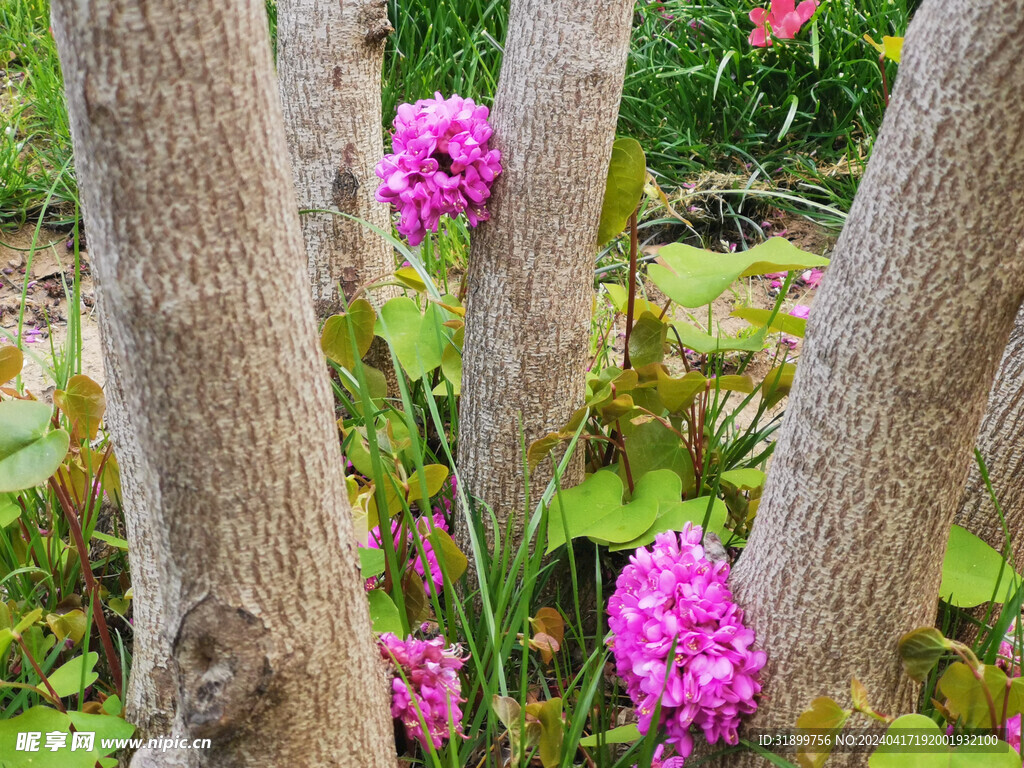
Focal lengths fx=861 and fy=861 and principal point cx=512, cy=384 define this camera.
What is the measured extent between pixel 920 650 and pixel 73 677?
1096 mm

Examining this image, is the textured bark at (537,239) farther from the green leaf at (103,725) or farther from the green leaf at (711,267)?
the green leaf at (103,725)

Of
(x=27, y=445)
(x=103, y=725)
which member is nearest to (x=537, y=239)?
(x=27, y=445)

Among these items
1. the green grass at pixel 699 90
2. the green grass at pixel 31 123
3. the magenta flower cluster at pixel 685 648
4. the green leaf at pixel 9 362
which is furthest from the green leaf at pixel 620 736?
the green grass at pixel 31 123

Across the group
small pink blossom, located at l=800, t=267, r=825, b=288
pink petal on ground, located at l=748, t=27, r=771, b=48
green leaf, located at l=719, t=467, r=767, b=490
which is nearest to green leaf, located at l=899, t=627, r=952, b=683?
green leaf, located at l=719, t=467, r=767, b=490

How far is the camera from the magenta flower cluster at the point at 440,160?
1299 mm

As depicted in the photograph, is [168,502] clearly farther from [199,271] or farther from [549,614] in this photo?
[549,614]

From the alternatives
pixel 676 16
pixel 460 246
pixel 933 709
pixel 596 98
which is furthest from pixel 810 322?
pixel 676 16

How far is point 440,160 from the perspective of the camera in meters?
1.33

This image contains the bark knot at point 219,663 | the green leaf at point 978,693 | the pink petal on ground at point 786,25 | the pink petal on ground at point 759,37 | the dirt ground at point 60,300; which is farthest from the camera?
the pink petal on ground at point 759,37

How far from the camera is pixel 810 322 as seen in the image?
1.00m

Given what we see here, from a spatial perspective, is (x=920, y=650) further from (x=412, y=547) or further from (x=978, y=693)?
(x=412, y=547)

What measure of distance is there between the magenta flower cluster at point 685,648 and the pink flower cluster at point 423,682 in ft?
0.78

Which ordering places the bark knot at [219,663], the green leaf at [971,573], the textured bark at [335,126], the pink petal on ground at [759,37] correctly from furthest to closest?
the pink petal on ground at [759,37] < the textured bark at [335,126] < the green leaf at [971,573] < the bark knot at [219,663]

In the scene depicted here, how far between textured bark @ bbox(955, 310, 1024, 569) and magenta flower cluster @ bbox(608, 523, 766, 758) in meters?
0.47
